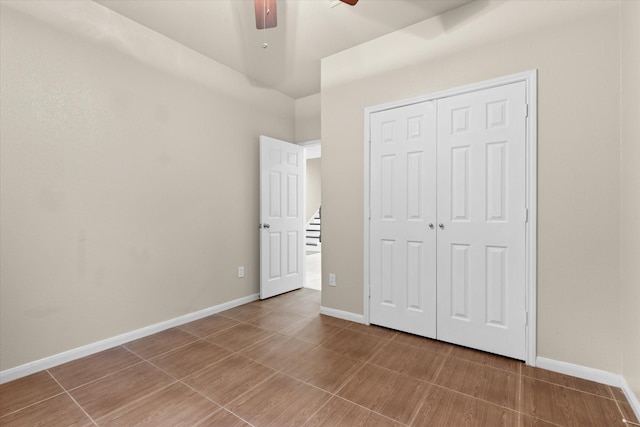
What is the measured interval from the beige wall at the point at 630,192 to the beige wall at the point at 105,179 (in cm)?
339

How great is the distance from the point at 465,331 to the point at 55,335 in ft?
10.4

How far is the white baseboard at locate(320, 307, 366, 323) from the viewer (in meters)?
3.09

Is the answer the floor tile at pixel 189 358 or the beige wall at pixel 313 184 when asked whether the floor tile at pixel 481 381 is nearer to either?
the floor tile at pixel 189 358

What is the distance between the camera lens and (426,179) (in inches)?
105

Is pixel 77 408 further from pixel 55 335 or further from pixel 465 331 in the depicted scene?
pixel 465 331

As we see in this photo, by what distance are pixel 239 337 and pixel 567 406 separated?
7.82 ft

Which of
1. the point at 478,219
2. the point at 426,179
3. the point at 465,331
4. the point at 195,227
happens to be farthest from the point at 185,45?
the point at 465,331

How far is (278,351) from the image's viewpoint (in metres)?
2.48

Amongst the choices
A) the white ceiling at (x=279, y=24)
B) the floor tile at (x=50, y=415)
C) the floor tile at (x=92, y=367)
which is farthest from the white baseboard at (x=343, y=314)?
the white ceiling at (x=279, y=24)

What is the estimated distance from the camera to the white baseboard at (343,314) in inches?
122

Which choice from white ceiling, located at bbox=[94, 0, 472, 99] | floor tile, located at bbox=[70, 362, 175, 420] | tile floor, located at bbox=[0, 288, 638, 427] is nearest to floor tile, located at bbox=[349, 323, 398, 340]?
tile floor, located at bbox=[0, 288, 638, 427]

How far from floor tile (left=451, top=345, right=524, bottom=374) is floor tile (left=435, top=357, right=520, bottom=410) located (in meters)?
0.06

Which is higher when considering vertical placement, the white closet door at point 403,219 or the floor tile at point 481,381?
the white closet door at point 403,219

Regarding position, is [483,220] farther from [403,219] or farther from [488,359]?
[488,359]
